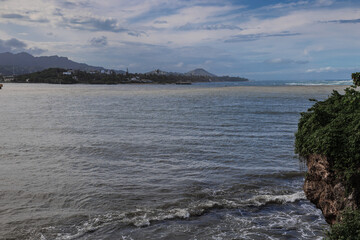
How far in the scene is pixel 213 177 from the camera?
1378 cm

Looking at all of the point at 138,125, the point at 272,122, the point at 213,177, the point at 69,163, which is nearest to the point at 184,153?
the point at 213,177

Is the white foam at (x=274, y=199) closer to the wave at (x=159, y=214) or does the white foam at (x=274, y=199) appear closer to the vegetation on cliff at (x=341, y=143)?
the wave at (x=159, y=214)

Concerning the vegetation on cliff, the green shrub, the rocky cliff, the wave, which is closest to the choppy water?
the wave

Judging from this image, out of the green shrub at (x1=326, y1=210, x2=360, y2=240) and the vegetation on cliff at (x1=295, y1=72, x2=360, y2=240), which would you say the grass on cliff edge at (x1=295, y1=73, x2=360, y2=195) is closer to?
the vegetation on cliff at (x1=295, y1=72, x2=360, y2=240)

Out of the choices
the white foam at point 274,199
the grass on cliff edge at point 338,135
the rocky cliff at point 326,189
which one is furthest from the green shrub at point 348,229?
the white foam at point 274,199

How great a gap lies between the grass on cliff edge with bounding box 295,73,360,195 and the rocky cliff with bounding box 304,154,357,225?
0.47ft

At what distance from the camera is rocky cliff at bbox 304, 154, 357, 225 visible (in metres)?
6.39

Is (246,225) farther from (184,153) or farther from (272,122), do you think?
(272,122)

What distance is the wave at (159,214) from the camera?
920cm

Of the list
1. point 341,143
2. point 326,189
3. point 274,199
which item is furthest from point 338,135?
point 274,199

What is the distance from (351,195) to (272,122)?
2422 cm

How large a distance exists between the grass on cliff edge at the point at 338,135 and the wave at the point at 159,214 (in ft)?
13.4

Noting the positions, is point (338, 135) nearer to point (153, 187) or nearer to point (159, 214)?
point (159, 214)

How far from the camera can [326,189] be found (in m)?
6.86
